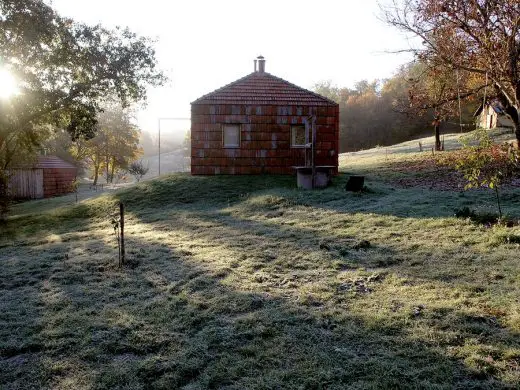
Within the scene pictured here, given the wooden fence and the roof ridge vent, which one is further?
the wooden fence

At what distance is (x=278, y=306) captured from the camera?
526 cm

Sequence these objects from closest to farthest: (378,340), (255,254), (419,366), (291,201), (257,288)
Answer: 1. (419,366)
2. (378,340)
3. (257,288)
4. (255,254)
5. (291,201)

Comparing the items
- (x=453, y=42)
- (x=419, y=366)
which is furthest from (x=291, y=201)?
(x=419, y=366)

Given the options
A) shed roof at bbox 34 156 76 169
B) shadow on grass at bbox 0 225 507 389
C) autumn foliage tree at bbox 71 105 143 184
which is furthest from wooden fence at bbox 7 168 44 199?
shadow on grass at bbox 0 225 507 389

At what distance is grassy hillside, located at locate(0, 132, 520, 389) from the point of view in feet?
12.3

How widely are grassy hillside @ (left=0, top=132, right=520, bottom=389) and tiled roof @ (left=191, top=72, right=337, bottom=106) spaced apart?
10734mm

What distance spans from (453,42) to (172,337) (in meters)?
9.75

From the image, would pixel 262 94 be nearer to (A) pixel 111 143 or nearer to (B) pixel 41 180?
(B) pixel 41 180

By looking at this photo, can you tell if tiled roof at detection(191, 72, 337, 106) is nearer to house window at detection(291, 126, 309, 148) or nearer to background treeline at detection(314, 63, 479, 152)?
house window at detection(291, 126, 309, 148)

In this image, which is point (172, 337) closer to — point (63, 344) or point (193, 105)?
point (63, 344)

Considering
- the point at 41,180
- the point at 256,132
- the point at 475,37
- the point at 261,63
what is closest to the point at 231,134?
the point at 256,132

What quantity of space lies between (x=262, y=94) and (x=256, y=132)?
7.05 ft

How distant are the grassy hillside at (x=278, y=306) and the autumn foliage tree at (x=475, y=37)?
3.17 meters

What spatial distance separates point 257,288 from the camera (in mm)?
6008
